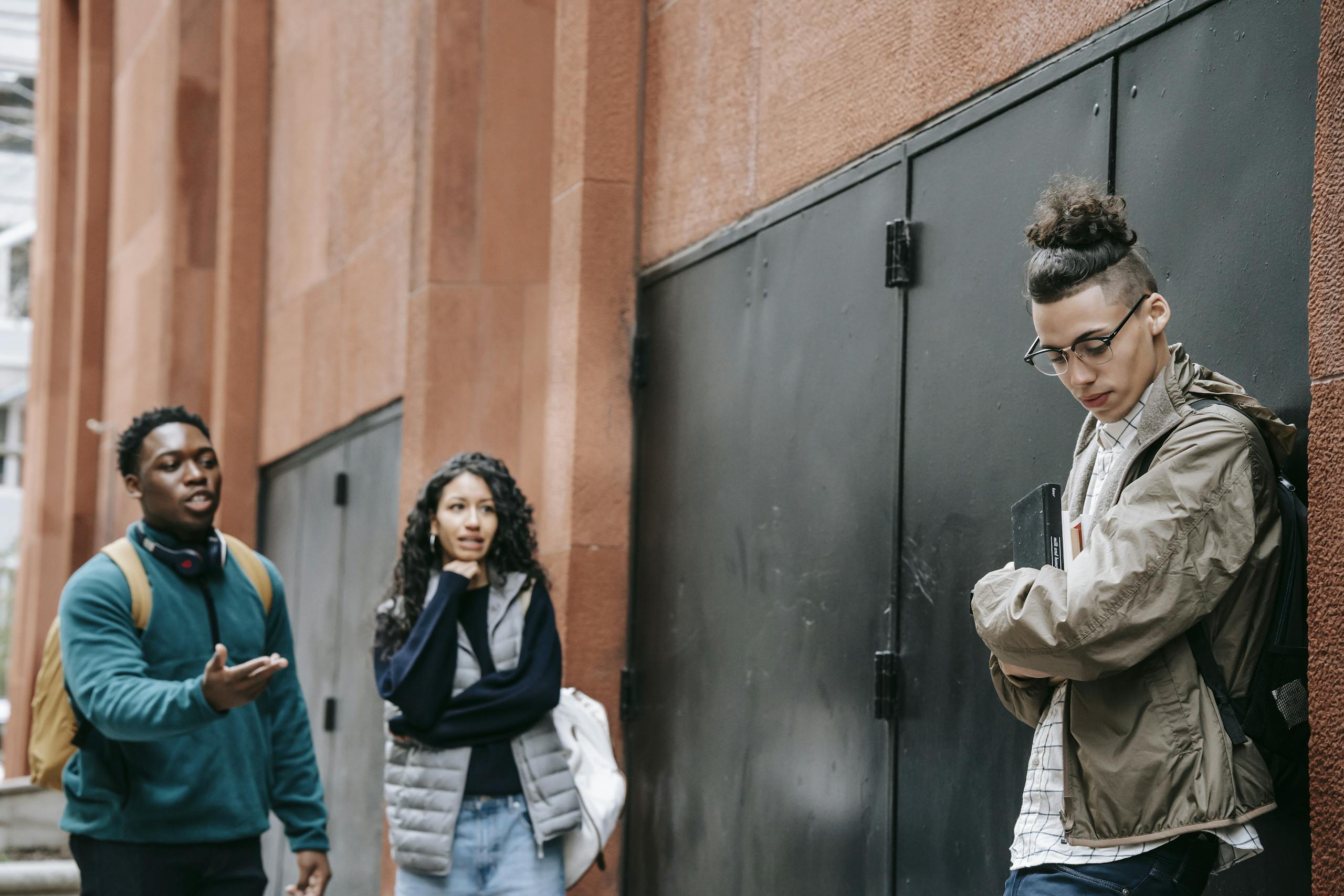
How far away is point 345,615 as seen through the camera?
10180 millimetres

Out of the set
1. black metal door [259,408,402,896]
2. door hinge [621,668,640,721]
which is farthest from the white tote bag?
black metal door [259,408,402,896]

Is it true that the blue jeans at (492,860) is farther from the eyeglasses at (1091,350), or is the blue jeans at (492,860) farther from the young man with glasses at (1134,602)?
the eyeglasses at (1091,350)

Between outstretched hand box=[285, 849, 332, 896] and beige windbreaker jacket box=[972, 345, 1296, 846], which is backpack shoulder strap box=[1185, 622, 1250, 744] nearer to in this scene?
beige windbreaker jacket box=[972, 345, 1296, 846]

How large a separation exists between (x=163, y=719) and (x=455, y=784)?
3.32 ft

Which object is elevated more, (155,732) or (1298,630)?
(1298,630)

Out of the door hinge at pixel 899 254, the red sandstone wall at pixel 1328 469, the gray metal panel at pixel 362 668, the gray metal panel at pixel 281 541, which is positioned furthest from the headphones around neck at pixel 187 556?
the gray metal panel at pixel 281 541

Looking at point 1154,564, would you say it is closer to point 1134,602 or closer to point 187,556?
point 1134,602

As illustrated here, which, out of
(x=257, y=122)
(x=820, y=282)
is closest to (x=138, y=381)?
(x=257, y=122)

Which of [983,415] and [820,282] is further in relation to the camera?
[820,282]

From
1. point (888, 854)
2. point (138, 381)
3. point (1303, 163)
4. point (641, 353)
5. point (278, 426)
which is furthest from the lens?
point (138, 381)

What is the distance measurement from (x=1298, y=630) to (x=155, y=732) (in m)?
3.00

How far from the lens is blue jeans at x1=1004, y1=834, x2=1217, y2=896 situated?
9.21 ft

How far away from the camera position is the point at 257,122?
13352mm

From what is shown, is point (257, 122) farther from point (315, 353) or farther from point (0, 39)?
point (0, 39)
